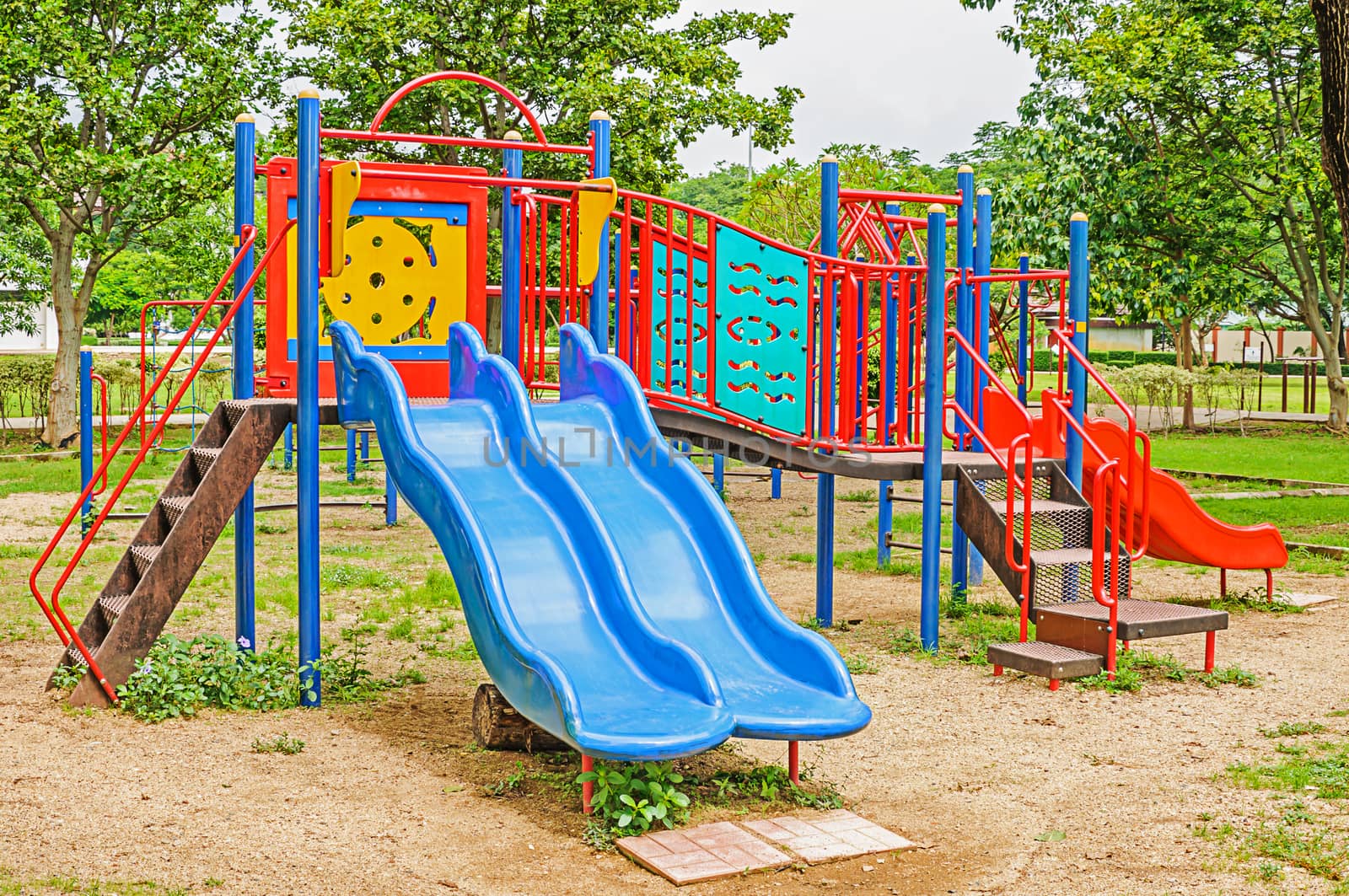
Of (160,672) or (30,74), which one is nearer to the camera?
(160,672)

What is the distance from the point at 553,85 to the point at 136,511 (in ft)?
30.1

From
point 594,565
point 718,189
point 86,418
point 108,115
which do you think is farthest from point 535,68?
point 718,189

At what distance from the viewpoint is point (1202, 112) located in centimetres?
2202

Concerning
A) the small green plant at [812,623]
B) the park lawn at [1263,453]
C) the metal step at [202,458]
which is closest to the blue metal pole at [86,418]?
the metal step at [202,458]

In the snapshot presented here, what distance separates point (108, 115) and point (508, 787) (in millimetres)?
17434

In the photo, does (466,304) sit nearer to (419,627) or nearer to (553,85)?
(419,627)

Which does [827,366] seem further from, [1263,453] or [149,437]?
[1263,453]

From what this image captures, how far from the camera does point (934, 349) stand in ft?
27.2

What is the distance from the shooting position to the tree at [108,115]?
19.0m

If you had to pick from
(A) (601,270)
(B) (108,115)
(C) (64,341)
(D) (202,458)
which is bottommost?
(D) (202,458)

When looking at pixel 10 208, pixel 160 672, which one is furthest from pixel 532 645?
pixel 10 208

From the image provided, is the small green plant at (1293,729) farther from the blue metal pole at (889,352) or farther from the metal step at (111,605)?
the metal step at (111,605)

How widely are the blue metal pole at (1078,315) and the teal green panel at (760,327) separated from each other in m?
1.79

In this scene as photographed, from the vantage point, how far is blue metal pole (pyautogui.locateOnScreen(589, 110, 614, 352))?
767 cm
